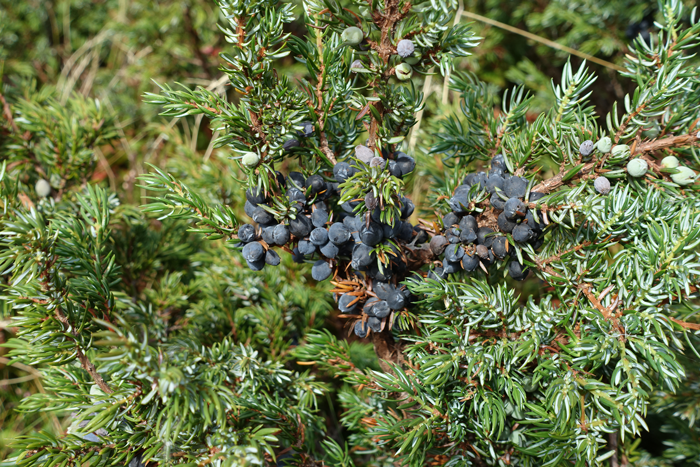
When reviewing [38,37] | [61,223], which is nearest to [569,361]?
[61,223]

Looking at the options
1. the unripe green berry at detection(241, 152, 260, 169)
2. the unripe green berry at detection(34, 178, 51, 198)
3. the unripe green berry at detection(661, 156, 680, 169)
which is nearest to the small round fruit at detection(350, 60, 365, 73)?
the unripe green berry at detection(241, 152, 260, 169)

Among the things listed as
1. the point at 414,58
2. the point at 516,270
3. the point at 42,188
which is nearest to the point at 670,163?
the point at 516,270

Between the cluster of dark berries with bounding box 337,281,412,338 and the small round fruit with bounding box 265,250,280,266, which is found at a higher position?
the small round fruit with bounding box 265,250,280,266

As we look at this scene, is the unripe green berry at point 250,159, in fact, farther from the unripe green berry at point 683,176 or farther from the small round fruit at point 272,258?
the unripe green berry at point 683,176

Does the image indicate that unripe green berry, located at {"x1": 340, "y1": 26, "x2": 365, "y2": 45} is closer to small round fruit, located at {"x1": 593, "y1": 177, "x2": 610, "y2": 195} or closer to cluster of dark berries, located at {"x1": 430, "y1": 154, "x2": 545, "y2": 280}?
cluster of dark berries, located at {"x1": 430, "y1": 154, "x2": 545, "y2": 280}

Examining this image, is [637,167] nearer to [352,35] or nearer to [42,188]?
[352,35]

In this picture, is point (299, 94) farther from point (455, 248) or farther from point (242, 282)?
point (242, 282)

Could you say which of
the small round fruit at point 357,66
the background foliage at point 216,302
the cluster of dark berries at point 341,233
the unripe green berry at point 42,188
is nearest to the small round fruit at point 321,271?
the cluster of dark berries at point 341,233
